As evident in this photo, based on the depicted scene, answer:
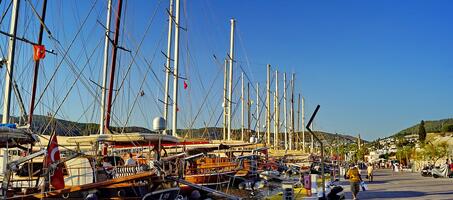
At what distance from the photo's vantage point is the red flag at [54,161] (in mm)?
13344

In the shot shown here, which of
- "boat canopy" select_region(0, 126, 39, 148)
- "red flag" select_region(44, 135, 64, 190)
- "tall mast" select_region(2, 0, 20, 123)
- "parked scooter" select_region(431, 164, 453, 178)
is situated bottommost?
"parked scooter" select_region(431, 164, 453, 178)

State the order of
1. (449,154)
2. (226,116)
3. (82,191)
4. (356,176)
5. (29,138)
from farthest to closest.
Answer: (449,154) → (226,116) → (356,176) → (82,191) → (29,138)

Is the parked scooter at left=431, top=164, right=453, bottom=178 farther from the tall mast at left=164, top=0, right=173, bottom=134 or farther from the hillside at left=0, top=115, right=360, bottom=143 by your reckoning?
the tall mast at left=164, top=0, right=173, bottom=134

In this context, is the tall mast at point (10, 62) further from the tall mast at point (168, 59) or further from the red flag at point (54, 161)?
the tall mast at point (168, 59)

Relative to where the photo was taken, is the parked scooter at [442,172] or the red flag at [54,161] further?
the parked scooter at [442,172]

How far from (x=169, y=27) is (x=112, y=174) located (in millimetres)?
18744

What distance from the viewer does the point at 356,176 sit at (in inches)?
782

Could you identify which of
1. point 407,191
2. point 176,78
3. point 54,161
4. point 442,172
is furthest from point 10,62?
point 442,172

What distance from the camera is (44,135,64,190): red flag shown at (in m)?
13.3

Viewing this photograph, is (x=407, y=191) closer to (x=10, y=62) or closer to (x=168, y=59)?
(x=168, y=59)

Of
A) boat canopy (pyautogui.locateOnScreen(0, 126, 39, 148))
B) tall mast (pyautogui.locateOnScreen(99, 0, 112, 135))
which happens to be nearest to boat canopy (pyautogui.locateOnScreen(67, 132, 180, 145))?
boat canopy (pyautogui.locateOnScreen(0, 126, 39, 148))

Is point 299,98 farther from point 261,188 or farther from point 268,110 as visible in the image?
point 261,188

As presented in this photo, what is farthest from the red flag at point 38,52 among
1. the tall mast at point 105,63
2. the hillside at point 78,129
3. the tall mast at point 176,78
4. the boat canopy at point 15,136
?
the tall mast at point 176,78

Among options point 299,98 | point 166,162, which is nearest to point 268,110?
point 299,98
